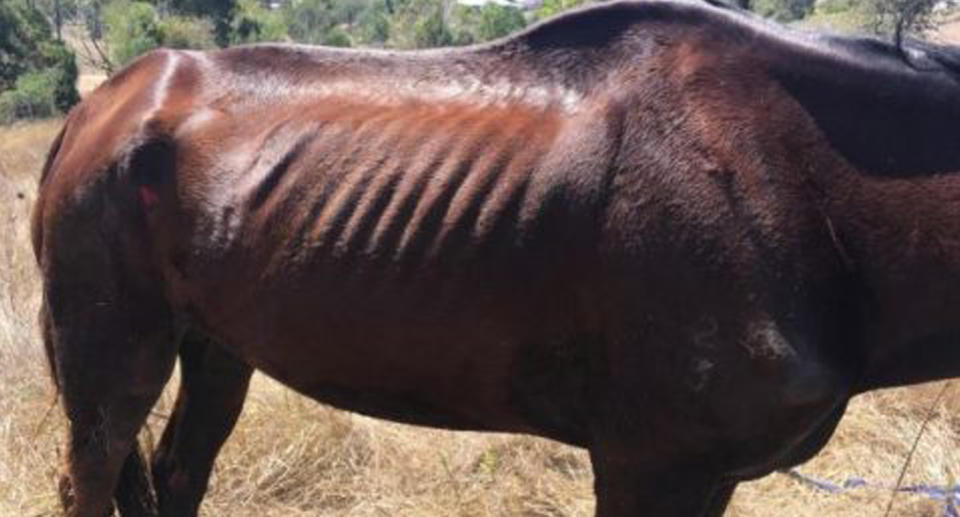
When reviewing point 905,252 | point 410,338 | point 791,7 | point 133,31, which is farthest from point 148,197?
point 791,7

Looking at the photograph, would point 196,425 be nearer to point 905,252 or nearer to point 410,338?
point 410,338

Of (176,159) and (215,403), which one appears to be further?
(215,403)

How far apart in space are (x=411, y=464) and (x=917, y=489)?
73.9 inches

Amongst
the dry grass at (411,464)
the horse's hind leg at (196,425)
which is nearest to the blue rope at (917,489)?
the dry grass at (411,464)

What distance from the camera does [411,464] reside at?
4082 millimetres

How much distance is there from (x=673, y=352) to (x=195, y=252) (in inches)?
49.1

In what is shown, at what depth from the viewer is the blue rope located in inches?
120

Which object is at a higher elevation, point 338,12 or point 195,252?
point 195,252

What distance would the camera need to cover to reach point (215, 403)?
3.32 meters

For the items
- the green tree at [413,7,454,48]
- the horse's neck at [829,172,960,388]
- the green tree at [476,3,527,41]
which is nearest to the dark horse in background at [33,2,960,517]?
the horse's neck at [829,172,960,388]

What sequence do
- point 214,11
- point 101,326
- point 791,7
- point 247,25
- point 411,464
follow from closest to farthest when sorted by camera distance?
point 101,326, point 411,464, point 214,11, point 247,25, point 791,7

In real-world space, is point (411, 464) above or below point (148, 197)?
below

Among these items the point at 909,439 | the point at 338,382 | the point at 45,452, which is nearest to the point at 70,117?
the point at 338,382

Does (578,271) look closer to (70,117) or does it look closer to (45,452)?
(70,117)
